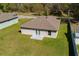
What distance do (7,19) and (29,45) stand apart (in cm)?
739

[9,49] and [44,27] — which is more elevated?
[44,27]

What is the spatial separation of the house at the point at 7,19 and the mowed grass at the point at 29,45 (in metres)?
1.77

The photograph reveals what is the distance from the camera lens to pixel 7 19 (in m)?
24.8

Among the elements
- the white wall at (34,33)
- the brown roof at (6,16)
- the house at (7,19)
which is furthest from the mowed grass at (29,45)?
the brown roof at (6,16)

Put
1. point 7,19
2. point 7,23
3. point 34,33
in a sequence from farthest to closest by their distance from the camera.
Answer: point 7,19, point 7,23, point 34,33

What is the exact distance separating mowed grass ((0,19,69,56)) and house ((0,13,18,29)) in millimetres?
1766

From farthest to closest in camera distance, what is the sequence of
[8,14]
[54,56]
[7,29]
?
1. [8,14]
2. [7,29]
3. [54,56]

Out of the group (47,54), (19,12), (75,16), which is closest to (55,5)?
(75,16)

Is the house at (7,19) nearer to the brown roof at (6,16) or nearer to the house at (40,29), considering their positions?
the brown roof at (6,16)

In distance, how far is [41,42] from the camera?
63.8ft

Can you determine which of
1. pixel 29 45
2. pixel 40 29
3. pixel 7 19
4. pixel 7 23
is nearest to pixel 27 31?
pixel 40 29

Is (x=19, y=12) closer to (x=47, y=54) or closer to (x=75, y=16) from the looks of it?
(x=75, y=16)

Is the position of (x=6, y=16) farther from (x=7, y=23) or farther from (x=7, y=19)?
(x=7, y=23)

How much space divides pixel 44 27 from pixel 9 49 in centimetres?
528
